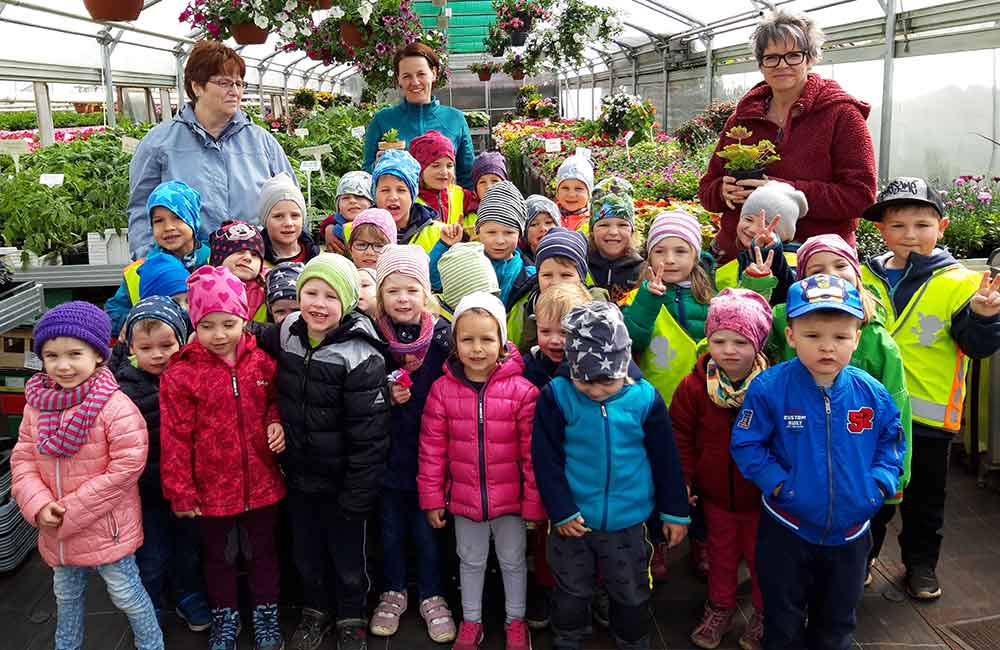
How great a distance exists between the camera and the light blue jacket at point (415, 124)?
14.9 feet

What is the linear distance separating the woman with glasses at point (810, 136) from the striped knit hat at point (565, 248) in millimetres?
704

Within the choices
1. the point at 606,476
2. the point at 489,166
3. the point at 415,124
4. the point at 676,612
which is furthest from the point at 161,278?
the point at 489,166

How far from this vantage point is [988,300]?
2.48m

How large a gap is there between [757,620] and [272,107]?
18007 millimetres

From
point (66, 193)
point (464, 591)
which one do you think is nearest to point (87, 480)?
point (464, 591)

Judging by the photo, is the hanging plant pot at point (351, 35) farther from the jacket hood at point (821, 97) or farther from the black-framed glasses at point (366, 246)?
the jacket hood at point (821, 97)

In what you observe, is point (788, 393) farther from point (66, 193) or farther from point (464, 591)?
point (66, 193)

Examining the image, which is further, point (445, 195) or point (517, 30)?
point (517, 30)

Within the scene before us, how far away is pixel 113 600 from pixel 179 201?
152 cm

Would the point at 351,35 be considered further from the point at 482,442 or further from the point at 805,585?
the point at 805,585

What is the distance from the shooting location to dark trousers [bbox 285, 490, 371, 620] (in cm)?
265

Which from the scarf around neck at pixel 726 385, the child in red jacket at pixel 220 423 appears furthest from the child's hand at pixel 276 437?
the scarf around neck at pixel 726 385

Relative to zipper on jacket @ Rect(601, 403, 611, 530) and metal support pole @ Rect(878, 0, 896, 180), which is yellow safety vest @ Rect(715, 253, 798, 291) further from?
metal support pole @ Rect(878, 0, 896, 180)

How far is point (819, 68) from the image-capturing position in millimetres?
8008
